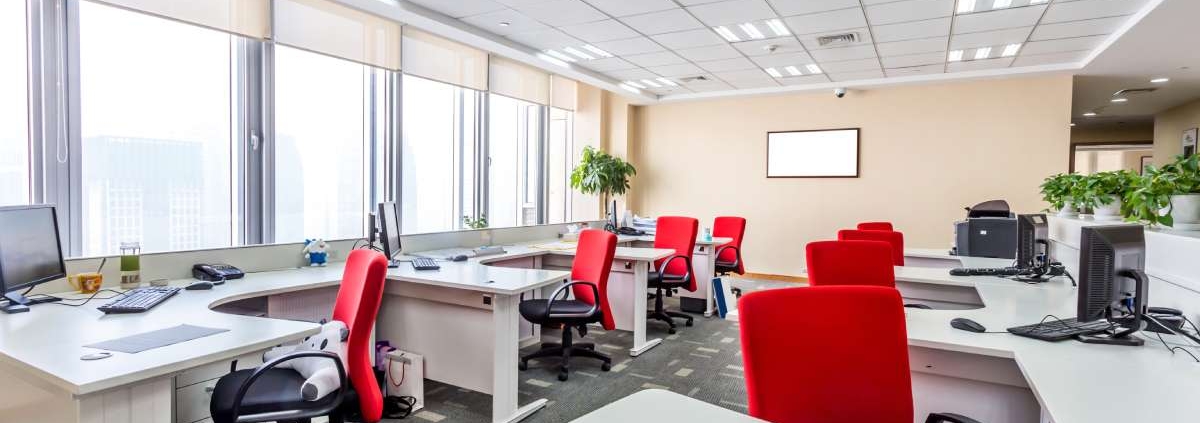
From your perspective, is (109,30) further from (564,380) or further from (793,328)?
(793,328)

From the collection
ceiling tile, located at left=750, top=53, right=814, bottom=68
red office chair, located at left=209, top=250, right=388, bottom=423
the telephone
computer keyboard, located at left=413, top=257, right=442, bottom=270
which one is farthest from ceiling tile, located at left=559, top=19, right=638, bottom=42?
red office chair, located at left=209, top=250, right=388, bottom=423

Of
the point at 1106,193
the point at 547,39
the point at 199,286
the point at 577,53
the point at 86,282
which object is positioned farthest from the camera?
the point at 577,53

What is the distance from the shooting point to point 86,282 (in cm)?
Answer: 270

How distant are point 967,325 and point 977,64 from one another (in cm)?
539

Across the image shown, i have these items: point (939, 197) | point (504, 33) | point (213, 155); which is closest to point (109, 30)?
point (213, 155)

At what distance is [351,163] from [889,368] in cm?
459

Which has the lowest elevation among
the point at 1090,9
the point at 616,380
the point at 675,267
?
the point at 616,380

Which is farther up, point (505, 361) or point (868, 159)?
point (868, 159)

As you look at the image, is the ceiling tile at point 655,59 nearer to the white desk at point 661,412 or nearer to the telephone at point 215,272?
the telephone at point 215,272

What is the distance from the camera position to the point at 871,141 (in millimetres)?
7523

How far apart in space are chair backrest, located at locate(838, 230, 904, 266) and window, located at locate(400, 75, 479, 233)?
366cm

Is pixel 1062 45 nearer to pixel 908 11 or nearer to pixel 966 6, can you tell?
pixel 966 6

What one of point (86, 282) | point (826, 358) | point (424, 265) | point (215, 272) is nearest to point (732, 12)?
point (424, 265)

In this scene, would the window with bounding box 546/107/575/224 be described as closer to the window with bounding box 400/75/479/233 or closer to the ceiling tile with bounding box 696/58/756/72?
the window with bounding box 400/75/479/233
